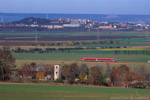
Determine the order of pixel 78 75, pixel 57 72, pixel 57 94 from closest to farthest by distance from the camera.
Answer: pixel 57 94
pixel 78 75
pixel 57 72

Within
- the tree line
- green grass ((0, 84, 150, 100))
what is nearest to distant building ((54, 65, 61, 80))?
the tree line

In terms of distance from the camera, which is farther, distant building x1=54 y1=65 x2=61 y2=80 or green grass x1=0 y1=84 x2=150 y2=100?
distant building x1=54 y1=65 x2=61 y2=80

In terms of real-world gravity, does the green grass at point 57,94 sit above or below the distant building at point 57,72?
above

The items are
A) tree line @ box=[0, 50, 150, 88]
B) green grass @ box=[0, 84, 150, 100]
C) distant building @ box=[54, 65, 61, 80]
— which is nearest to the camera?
green grass @ box=[0, 84, 150, 100]

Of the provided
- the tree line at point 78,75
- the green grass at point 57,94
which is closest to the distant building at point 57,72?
the tree line at point 78,75

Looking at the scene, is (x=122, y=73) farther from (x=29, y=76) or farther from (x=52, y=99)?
(x=52, y=99)

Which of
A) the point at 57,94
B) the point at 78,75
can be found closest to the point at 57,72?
the point at 78,75

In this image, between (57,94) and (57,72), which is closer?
(57,94)

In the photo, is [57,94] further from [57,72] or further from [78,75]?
[57,72]

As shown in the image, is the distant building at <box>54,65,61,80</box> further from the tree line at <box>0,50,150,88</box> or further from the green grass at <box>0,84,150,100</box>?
the green grass at <box>0,84,150,100</box>

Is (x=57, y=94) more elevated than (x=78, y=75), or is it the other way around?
(x=57, y=94)

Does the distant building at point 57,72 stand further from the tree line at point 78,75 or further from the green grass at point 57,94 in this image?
the green grass at point 57,94

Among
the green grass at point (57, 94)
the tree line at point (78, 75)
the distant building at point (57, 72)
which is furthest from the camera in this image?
the distant building at point (57, 72)

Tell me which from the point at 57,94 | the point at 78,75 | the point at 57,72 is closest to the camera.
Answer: the point at 57,94
